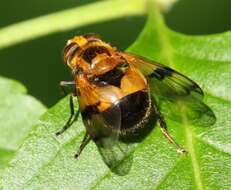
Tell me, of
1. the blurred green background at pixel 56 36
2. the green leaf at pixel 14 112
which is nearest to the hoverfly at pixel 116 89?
the green leaf at pixel 14 112

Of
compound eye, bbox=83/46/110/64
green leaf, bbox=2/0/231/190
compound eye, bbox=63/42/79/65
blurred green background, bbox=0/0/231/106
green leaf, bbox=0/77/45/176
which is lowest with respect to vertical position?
blurred green background, bbox=0/0/231/106

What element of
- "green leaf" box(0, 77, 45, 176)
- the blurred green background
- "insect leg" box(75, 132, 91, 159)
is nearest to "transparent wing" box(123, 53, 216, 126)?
"insect leg" box(75, 132, 91, 159)

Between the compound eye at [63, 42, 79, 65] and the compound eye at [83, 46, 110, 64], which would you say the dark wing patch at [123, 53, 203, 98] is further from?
the compound eye at [63, 42, 79, 65]

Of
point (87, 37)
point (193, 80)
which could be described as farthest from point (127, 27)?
point (193, 80)

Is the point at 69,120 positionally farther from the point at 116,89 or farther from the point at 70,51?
the point at 70,51

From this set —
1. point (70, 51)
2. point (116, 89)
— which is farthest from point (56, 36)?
point (116, 89)

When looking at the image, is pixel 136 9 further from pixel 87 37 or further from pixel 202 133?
pixel 202 133
